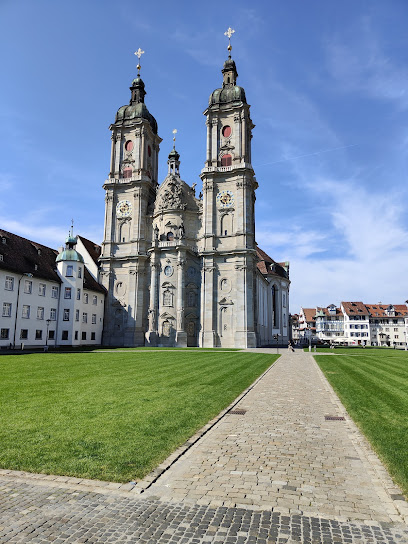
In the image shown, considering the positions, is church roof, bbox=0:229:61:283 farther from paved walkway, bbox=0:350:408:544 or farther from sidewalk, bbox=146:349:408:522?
paved walkway, bbox=0:350:408:544

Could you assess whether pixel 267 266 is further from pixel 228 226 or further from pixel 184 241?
pixel 184 241

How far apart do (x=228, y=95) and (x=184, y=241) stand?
28502mm

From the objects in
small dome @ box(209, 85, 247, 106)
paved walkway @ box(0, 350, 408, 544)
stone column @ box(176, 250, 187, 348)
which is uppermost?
small dome @ box(209, 85, 247, 106)

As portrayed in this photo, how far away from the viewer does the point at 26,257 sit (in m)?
53.2

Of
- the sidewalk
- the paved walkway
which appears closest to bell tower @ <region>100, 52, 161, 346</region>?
the sidewalk

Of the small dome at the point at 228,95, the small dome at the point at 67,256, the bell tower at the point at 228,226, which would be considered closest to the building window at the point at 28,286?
the small dome at the point at 67,256

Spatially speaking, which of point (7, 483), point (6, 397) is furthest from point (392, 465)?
point (6, 397)

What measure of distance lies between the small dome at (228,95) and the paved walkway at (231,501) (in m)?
69.3

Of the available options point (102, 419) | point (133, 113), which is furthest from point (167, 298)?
point (102, 419)

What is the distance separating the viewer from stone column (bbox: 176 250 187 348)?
60469 millimetres

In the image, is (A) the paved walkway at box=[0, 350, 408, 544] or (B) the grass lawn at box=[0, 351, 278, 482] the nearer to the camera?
(A) the paved walkway at box=[0, 350, 408, 544]

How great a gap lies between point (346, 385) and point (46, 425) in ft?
→ 44.9

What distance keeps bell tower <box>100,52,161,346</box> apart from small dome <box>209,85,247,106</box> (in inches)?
551

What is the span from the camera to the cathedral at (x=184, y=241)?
204ft
